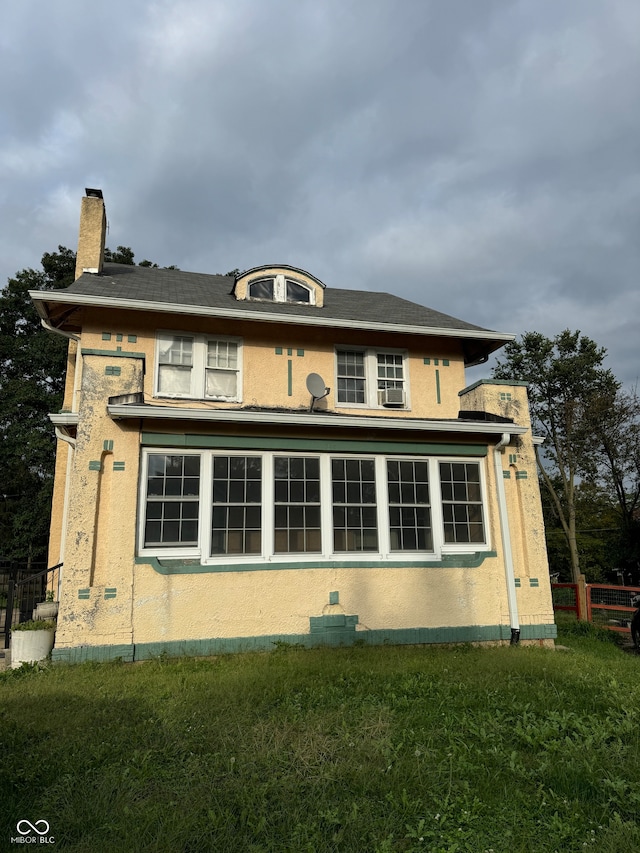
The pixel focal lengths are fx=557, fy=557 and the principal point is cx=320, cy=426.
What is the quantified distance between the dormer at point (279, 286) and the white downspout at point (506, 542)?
556 centimetres

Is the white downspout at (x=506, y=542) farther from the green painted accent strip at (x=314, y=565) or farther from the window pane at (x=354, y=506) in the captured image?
the window pane at (x=354, y=506)

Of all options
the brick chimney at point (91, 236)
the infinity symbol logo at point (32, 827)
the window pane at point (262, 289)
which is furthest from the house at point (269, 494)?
the infinity symbol logo at point (32, 827)

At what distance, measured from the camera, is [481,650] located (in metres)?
8.80

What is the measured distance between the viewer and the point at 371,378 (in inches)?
487

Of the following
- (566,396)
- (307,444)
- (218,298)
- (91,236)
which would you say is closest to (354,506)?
(307,444)

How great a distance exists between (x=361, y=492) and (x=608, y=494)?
985 inches

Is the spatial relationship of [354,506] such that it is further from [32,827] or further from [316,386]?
[32,827]

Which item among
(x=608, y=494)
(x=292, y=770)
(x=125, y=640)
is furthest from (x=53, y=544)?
(x=608, y=494)

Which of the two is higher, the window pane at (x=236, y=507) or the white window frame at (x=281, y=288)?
the white window frame at (x=281, y=288)

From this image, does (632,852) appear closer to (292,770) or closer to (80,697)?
(292,770)

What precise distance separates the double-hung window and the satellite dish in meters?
1.07

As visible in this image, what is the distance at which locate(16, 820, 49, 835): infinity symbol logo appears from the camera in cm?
362

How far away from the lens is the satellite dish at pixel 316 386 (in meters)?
11.0

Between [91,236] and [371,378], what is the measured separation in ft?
25.4
